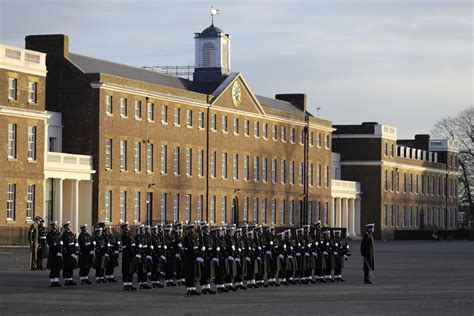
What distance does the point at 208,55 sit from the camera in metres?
107

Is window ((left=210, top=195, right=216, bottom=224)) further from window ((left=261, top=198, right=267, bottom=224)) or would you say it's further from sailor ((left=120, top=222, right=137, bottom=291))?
sailor ((left=120, top=222, right=137, bottom=291))

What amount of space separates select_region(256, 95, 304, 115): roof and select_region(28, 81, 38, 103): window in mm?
38281

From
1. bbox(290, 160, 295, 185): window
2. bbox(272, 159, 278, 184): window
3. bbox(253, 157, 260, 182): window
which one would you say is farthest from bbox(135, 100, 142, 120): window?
bbox(290, 160, 295, 185): window

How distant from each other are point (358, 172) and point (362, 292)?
9731cm

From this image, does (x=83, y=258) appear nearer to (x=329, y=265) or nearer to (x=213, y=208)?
(x=329, y=265)

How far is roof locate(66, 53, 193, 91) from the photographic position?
8444cm

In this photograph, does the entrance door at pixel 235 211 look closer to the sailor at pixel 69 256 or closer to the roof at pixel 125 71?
the roof at pixel 125 71

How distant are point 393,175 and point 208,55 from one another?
3667 cm

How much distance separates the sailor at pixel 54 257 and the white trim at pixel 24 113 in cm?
3387

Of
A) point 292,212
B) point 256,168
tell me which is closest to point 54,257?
point 256,168

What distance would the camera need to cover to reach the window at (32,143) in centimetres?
7400

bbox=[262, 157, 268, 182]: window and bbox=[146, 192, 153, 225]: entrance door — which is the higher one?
bbox=[262, 157, 268, 182]: window

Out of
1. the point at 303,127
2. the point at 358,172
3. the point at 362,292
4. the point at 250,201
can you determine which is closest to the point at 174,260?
the point at 362,292

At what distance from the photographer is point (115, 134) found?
82.9 m
